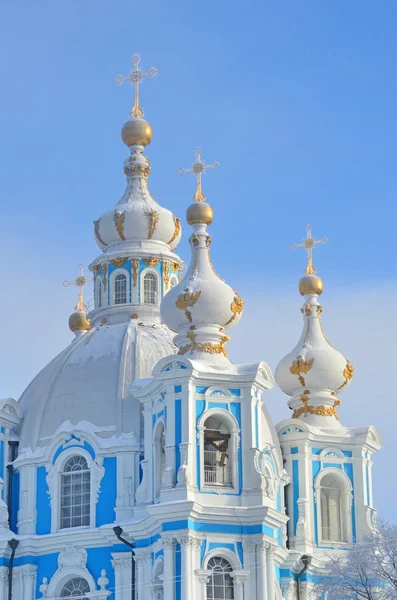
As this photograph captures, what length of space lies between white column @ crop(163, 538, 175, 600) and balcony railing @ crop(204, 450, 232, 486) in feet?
6.37

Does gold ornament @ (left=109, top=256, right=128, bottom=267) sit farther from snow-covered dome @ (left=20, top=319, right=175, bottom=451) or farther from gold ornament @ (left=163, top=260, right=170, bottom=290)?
snow-covered dome @ (left=20, top=319, right=175, bottom=451)

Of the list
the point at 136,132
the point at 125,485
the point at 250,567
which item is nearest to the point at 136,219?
the point at 136,132

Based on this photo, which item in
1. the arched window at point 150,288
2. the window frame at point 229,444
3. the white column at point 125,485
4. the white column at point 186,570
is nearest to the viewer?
the white column at point 186,570

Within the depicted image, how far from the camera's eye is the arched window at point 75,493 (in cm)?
4691

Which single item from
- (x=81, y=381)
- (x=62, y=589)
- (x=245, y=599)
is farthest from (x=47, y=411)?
(x=245, y=599)

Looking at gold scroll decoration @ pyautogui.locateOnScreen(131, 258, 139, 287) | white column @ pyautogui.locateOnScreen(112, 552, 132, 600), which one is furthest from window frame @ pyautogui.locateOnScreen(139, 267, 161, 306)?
white column @ pyautogui.locateOnScreen(112, 552, 132, 600)

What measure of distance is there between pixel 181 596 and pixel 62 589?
459 cm

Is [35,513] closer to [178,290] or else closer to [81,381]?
[81,381]

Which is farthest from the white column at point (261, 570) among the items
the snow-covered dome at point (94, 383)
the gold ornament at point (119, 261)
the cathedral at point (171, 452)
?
the gold ornament at point (119, 261)

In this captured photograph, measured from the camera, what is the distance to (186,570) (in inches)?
1699

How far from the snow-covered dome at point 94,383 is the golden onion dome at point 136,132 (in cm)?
566

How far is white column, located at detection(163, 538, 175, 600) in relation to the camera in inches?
1700

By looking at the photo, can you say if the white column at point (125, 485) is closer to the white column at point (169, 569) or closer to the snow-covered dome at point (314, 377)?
the white column at point (169, 569)

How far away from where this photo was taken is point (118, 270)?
51.5 m
